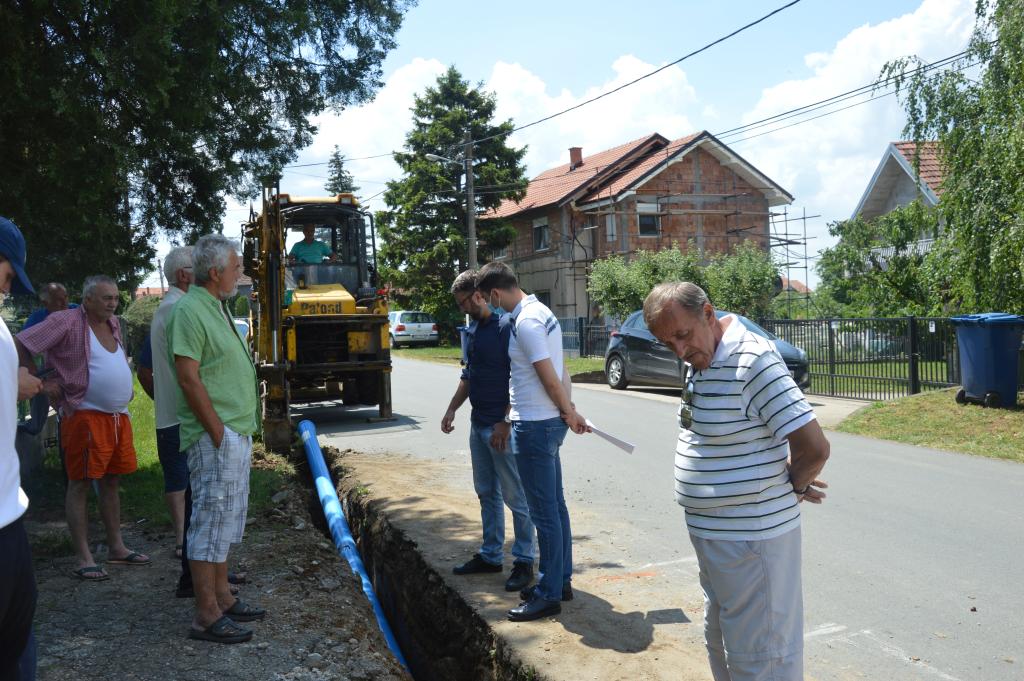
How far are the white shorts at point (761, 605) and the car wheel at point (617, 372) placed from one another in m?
15.1

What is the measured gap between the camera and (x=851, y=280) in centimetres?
2509

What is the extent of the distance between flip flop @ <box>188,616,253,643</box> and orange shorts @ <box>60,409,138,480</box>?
153 cm

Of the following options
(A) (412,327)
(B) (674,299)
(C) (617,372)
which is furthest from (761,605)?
(A) (412,327)

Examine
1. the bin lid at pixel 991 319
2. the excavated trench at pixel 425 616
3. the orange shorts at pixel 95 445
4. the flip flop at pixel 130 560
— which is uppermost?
the bin lid at pixel 991 319

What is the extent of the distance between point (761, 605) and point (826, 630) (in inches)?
75.3

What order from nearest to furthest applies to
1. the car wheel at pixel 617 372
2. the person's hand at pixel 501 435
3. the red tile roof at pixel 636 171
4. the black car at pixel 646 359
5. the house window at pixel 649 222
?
the person's hand at pixel 501 435 → the black car at pixel 646 359 → the car wheel at pixel 617 372 → the red tile roof at pixel 636 171 → the house window at pixel 649 222

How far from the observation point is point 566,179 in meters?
39.9

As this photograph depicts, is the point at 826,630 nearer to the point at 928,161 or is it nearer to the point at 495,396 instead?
the point at 495,396

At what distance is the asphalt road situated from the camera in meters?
4.50

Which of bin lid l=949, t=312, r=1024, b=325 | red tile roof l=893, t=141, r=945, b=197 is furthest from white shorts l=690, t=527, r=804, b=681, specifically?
red tile roof l=893, t=141, r=945, b=197

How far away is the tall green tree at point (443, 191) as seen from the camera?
36.8 meters

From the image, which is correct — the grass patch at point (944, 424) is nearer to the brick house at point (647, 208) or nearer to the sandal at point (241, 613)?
the sandal at point (241, 613)

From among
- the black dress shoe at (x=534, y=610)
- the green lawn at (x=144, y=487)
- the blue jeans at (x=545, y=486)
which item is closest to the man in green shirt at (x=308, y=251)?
the green lawn at (x=144, y=487)

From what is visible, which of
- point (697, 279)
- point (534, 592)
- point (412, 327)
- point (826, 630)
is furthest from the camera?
point (412, 327)
